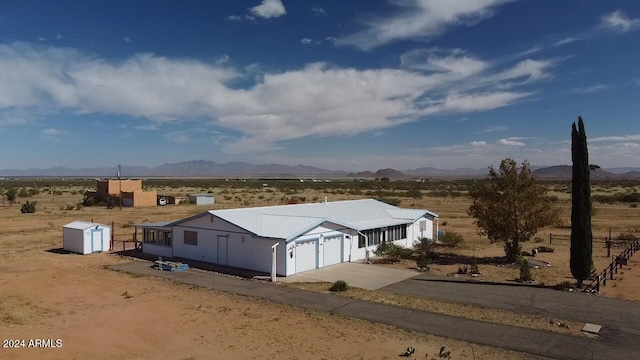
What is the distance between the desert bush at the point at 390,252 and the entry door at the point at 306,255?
5679mm

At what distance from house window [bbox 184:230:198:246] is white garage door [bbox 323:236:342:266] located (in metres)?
8.31

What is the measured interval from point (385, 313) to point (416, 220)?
1926 cm

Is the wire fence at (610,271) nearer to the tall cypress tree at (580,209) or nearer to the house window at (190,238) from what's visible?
the tall cypress tree at (580,209)

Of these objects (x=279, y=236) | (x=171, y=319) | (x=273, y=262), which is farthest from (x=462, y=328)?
(x=279, y=236)

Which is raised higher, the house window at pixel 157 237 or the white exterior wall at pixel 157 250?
the house window at pixel 157 237

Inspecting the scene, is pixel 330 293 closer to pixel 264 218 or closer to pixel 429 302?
pixel 429 302

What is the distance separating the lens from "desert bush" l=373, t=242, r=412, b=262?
3133cm

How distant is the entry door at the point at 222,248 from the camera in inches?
1129

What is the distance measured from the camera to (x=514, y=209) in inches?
1228

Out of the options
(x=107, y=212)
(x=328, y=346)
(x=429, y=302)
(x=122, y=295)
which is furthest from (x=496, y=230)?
(x=107, y=212)

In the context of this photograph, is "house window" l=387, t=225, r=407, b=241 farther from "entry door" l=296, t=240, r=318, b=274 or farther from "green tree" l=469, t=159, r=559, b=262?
"entry door" l=296, t=240, r=318, b=274

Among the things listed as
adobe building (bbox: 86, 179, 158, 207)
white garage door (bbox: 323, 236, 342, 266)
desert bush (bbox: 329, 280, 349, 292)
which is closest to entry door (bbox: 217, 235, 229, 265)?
white garage door (bbox: 323, 236, 342, 266)

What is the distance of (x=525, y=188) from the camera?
31297 mm

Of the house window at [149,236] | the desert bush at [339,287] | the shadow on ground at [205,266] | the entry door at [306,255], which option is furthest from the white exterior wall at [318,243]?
the house window at [149,236]
